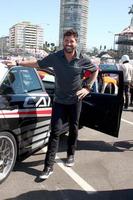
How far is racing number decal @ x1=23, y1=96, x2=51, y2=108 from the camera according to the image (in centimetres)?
499

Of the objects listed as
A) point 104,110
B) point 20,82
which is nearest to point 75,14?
point 104,110

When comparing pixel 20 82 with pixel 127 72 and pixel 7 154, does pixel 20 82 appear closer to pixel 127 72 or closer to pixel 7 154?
pixel 7 154

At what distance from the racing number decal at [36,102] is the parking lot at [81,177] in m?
0.87

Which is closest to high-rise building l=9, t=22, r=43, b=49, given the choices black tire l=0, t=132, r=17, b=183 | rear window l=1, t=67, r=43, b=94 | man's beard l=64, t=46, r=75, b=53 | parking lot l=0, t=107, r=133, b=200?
parking lot l=0, t=107, r=133, b=200

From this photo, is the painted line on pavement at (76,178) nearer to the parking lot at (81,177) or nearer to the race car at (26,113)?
the parking lot at (81,177)

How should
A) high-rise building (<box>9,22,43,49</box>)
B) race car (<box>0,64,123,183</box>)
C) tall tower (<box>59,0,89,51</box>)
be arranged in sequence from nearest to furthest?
race car (<box>0,64,123,183</box>)
tall tower (<box>59,0,89,51</box>)
high-rise building (<box>9,22,43,49</box>)

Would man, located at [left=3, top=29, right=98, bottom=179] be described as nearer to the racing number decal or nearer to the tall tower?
the racing number decal

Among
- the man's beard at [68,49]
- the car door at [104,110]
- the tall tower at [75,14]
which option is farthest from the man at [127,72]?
the tall tower at [75,14]

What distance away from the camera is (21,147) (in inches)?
194

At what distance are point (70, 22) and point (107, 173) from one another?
3084 inches

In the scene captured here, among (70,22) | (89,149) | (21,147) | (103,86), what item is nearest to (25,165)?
(21,147)

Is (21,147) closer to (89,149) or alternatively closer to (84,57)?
(84,57)

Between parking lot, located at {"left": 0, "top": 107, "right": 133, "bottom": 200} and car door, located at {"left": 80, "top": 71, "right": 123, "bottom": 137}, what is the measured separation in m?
0.45

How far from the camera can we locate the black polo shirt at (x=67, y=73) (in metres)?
5.00
